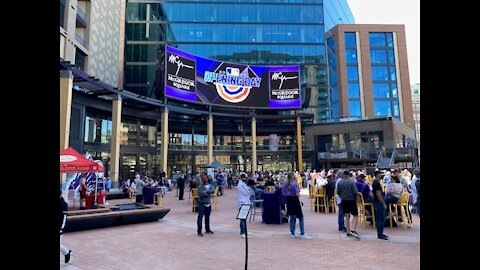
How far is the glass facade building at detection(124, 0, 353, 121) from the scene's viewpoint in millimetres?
46500

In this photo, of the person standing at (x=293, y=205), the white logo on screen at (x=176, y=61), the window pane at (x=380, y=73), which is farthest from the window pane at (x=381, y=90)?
the person standing at (x=293, y=205)

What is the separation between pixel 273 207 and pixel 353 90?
5731 centimetres

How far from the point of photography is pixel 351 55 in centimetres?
6431

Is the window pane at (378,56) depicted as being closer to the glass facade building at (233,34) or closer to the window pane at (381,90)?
the window pane at (381,90)

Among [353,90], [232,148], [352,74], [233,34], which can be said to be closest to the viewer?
[232,148]

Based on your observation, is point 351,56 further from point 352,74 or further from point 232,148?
point 232,148

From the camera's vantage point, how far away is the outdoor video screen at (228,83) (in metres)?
34.1

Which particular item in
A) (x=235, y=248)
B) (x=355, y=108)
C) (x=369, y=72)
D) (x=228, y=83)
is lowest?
(x=235, y=248)

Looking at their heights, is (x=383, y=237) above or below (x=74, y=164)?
below

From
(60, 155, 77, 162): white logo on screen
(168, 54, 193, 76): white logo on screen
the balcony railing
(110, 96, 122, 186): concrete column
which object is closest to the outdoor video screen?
(168, 54, 193, 76): white logo on screen

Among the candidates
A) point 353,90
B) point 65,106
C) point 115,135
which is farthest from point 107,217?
point 353,90
